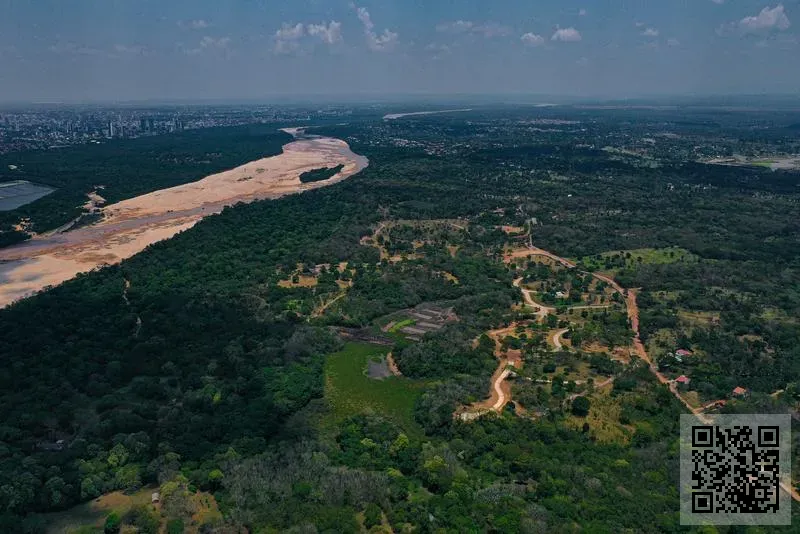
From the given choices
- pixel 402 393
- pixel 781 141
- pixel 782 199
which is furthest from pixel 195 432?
pixel 781 141

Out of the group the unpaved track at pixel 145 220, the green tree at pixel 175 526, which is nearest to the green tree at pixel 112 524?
the green tree at pixel 175 526

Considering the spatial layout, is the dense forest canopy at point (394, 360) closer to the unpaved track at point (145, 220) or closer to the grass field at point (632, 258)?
the grass field at point (632, 258)

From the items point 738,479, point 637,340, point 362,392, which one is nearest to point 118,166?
point 362,392

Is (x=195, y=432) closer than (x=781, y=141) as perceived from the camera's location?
Yes

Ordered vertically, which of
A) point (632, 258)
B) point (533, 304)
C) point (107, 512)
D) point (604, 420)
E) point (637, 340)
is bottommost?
point (107, 512)

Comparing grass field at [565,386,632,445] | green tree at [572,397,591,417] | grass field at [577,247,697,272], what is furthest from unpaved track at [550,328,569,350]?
grass field at [577,247,697,272]

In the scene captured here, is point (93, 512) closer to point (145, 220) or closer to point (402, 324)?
point (402, 324)

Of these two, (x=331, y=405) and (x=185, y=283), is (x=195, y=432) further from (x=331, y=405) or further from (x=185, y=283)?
(x=185, y=283)
